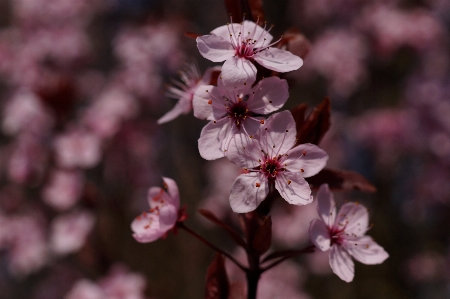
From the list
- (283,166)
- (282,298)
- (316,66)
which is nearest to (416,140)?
(316,66)

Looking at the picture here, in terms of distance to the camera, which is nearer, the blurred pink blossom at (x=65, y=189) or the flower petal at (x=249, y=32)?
the flower petal at (x=249, y=32)

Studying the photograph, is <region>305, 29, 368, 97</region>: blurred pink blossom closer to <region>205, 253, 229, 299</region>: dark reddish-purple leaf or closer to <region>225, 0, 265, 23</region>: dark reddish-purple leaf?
<region>225, 0, 265, 23</region>: dark reddish-purple leaf

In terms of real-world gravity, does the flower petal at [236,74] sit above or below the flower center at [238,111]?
above

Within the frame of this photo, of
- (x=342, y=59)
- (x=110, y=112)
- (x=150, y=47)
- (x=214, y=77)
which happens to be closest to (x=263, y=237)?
(x=214, y=77)

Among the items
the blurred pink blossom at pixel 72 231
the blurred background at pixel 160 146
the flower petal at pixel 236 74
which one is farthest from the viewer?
the blurred background at pixel 160 146

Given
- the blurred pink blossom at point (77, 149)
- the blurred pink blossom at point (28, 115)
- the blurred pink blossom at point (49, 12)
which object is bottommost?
the blurred pink blossom at point (77, 149)

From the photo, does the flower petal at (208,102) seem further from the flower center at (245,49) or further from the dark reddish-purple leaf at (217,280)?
the dark reddish-purple leaf at (217,280)

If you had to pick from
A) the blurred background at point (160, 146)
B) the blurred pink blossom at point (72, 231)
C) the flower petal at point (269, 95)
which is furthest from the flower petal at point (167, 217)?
the blurred pink blossom at point (72, 231)
